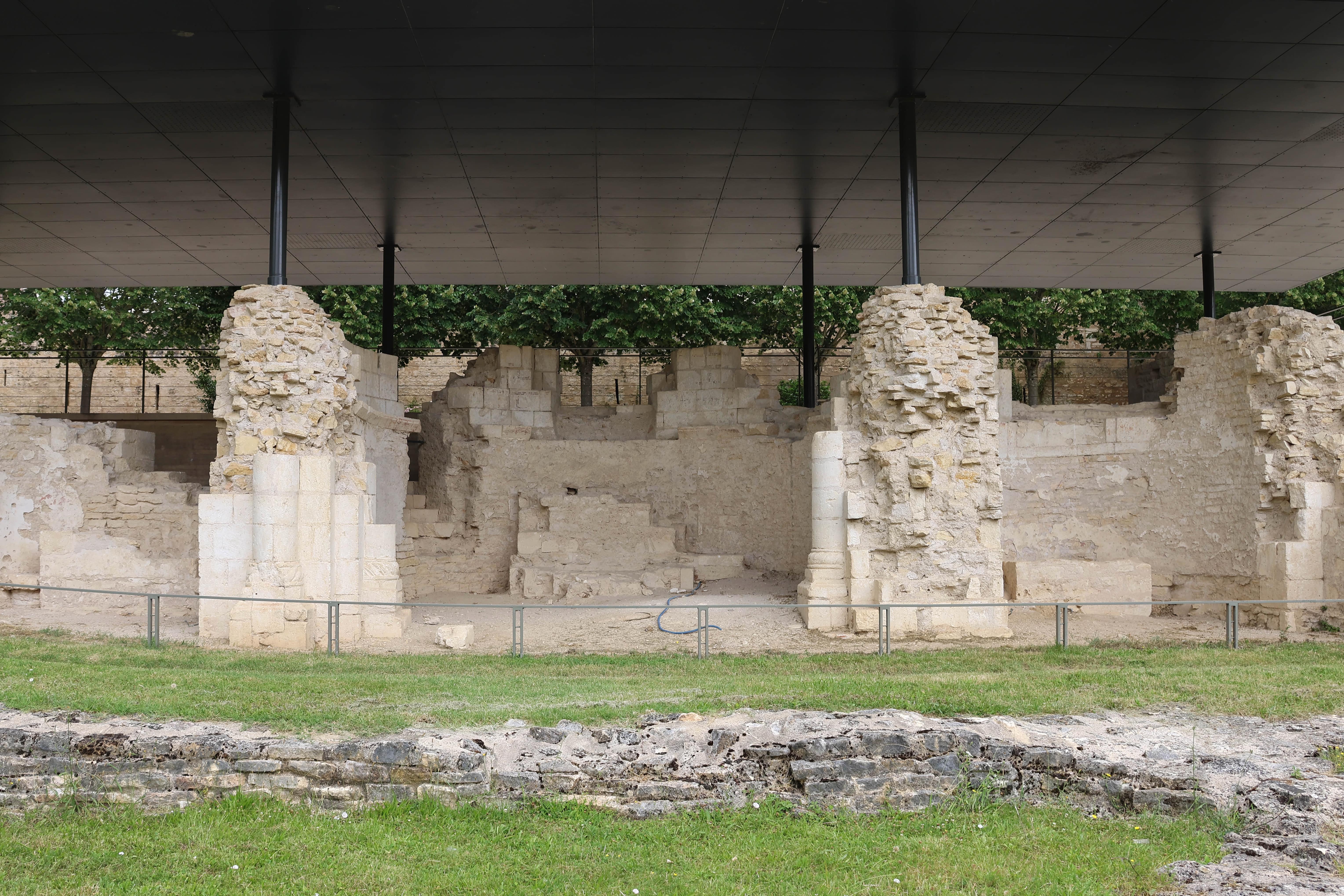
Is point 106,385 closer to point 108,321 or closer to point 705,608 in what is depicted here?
point 108,321

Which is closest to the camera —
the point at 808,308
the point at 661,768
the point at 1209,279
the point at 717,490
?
the point at 661,768

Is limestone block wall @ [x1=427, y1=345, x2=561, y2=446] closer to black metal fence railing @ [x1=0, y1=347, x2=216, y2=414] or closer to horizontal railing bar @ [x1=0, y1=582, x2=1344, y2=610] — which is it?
horizontal railing bar @ [x1=0, y1=582, x2=1344, y2=610]

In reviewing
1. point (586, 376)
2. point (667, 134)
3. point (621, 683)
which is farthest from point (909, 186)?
point (586, 376)

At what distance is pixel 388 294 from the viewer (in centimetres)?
1917

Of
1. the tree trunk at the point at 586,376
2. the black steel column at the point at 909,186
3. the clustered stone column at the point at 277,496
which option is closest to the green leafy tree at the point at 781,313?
the tree trunk at the point at 586,376

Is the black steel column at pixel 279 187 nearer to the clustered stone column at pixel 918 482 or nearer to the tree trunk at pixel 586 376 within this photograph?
the clustered stone column at pixel 918 482

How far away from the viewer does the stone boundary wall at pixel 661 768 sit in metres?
7.03

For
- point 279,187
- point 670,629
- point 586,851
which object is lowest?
point 586,851

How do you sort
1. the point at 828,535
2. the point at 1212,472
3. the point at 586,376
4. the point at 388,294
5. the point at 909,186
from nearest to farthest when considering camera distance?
the point at 909,186 < the point at 828,535 < the point at 1212,472 < the point at 388,294 < the point at 586,376

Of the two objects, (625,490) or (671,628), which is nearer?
(671,628)

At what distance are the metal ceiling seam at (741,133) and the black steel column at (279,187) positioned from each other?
5832 millimetres

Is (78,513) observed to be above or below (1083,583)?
above

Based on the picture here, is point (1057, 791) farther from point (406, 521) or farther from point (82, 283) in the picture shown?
point (82, 283)

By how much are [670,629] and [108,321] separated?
2085cm
